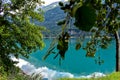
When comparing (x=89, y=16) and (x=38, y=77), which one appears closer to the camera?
(x=89, y=16)

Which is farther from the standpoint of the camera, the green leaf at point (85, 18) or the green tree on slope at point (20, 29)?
the green tree on slope at point (20, 29)

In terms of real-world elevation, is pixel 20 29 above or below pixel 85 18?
above

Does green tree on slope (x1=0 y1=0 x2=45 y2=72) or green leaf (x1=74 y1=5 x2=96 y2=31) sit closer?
green leaf (x1=74 y1=5 x2=96 y2=31)

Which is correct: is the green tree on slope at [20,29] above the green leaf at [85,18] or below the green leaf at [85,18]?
above

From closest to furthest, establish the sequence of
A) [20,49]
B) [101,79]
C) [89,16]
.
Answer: [89,16] → [101,79] → [20,49]

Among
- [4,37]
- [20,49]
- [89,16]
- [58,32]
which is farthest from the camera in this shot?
[20,49]

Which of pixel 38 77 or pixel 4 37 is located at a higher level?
pixel 4 37

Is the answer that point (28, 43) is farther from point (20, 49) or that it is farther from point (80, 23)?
point (80, 23)

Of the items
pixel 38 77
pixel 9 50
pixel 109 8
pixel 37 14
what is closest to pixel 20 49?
pixel 9 50

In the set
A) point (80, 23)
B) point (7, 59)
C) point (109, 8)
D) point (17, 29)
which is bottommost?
point (80, 23)

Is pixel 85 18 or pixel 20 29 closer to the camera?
pixel 85 18

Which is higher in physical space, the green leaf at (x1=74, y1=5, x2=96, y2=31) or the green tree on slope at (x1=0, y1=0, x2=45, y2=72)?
the green tree on slope at (x1=0, y1=0, x2=45, y2=72)

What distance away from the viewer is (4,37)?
24.3 metres

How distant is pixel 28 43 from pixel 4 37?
182 cm
